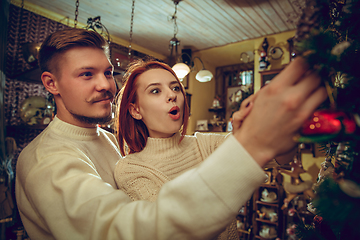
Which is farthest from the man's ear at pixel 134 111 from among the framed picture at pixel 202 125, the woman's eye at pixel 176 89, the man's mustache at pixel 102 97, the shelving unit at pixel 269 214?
the framed picture at pixel 202 125

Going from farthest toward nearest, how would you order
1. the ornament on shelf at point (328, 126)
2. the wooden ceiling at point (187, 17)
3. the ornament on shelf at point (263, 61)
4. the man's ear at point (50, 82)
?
the ornament on shelf at point (263, 61) → the wooden ceiling at point (187, 17) → the man's ear at point (50, 82) → the ornament on shelf at point (328, 126)

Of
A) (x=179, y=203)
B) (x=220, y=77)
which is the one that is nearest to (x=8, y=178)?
(x=179, y=203)

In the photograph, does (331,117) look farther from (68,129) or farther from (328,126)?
(68,129)

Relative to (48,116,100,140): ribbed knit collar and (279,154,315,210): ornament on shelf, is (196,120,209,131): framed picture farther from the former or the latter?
(279,154,315,210): ornament on shelf

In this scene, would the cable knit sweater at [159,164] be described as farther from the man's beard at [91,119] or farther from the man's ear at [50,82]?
the man's ear at [50,82]

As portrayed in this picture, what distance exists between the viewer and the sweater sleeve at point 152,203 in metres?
0.46

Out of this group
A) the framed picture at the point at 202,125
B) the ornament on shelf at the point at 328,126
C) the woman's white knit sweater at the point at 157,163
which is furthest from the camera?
the framed picture at the point at 202,125

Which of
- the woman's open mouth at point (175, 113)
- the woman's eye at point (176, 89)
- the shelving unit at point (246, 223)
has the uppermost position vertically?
the woman's eye at point (176, 89)

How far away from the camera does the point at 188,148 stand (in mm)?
1201

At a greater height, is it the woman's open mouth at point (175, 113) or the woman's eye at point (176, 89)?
the woman's eye at point (176, 89)

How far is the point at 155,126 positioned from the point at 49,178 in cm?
53

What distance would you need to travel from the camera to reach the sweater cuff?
45 cm

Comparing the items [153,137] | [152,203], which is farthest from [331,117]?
[153,137]

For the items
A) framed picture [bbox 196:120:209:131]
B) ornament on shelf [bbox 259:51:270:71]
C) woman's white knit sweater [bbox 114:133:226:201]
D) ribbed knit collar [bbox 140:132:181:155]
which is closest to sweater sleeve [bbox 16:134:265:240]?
woman's white knit sweater [bbox 114:133:226:201]
